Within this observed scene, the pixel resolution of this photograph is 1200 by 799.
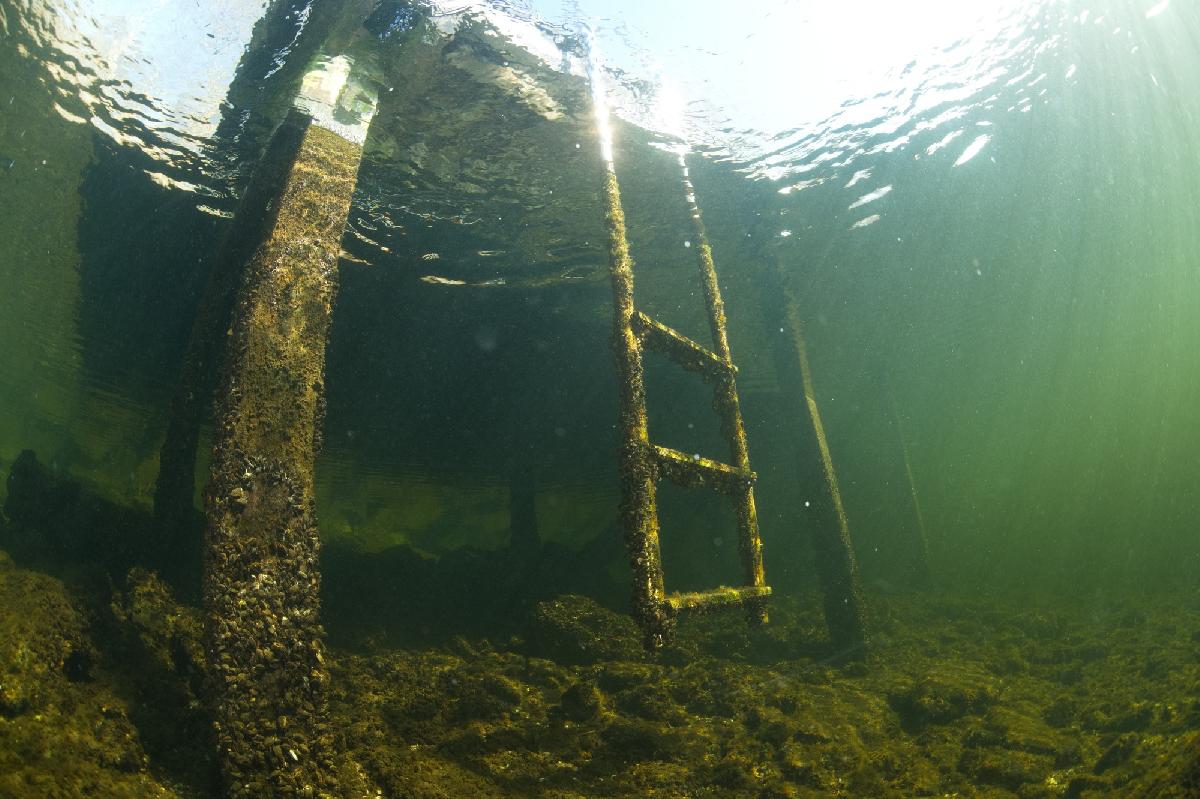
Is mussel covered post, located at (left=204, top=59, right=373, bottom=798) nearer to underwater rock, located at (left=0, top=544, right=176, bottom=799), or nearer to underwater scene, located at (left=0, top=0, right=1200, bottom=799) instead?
underwater scene, located at (left=0, top=0, right=1200, bottom=799)

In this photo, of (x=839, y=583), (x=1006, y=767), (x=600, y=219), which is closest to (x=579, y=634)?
(x=839, y=583)

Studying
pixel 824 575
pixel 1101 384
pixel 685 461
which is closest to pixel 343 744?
pixel 685 461

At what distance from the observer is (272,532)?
10.7 feet

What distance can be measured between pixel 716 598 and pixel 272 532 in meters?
2.99

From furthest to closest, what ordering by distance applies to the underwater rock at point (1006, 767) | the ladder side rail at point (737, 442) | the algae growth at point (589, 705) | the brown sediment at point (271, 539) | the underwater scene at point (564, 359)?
the ladder side rail at point (737, 442) < the underwater rock at point (1006, 767) < the underwater scene at point (564, 359) < the algae growth at point (589, 705) < the brown sediment at point (271, 539)

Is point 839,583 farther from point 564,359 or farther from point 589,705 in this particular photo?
point 564,359

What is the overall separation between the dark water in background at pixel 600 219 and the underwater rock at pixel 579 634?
3283 millimetres

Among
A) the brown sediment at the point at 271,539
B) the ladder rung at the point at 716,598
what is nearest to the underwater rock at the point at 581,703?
the ladder rung at the point at 716,598

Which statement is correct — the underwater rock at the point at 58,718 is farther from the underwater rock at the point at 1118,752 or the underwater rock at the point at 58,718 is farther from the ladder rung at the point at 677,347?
the underwater rock at the point at 1118,752

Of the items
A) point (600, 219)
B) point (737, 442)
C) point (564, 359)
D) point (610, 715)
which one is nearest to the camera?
point (737, 442)

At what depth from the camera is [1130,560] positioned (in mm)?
24062

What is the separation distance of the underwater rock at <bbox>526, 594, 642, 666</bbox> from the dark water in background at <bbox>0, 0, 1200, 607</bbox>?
328 cm

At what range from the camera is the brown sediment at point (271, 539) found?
2.94 metres

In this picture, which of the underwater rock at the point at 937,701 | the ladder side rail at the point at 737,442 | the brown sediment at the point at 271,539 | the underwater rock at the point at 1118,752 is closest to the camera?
the brown sediment at the point at 271,539
